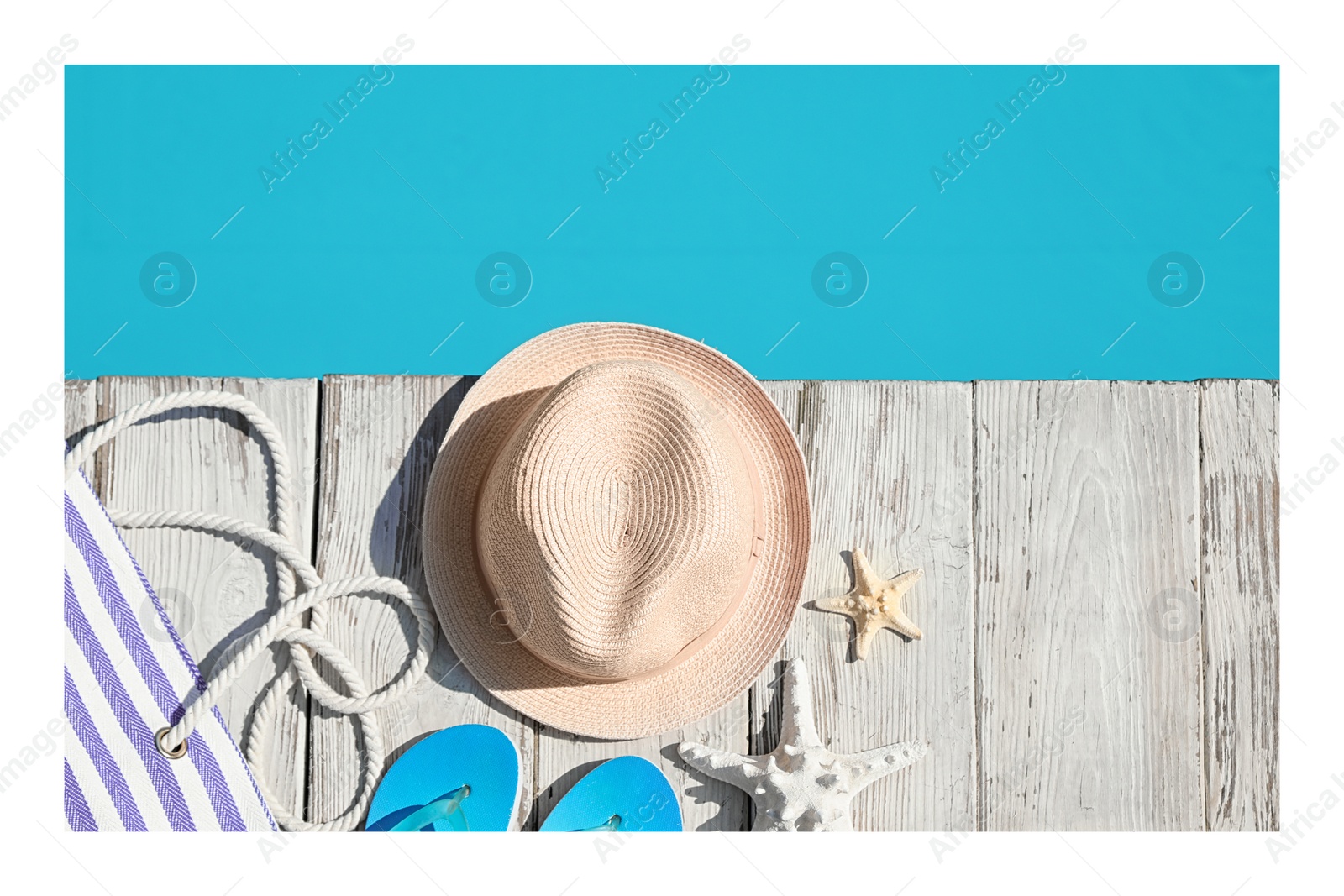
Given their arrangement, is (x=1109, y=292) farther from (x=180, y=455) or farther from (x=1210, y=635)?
(x=180, y=455)

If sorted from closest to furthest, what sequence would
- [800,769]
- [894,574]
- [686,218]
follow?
[800,769]
[894,574]
[686,218]

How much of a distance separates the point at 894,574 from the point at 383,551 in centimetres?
111

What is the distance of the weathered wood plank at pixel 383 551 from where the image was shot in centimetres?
180

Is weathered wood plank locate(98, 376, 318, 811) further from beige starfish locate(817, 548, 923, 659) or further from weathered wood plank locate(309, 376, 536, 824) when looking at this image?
beige starfish locate(817, 548, 923, 659)

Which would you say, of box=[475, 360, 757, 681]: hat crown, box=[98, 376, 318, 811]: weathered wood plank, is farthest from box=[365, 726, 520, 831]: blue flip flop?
box=[475, 360, 757, 681]: hat crown

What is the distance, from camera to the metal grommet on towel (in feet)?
5.68

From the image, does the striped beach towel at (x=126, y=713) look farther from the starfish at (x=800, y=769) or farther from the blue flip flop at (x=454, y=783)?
the starfish at (x=800, y=769)

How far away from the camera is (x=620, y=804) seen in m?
1.76

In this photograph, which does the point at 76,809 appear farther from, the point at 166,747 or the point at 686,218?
the point at 686,218

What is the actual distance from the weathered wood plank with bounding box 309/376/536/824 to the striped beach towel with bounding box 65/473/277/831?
19 centimetres

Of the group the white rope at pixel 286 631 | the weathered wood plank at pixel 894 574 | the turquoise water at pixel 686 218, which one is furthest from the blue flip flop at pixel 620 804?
the turquoise water at pixel 686 218

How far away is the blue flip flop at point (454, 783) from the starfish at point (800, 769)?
379 millimetres

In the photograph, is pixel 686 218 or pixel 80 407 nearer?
pixel 80 407

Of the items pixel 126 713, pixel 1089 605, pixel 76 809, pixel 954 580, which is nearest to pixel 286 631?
pixel 126 713
